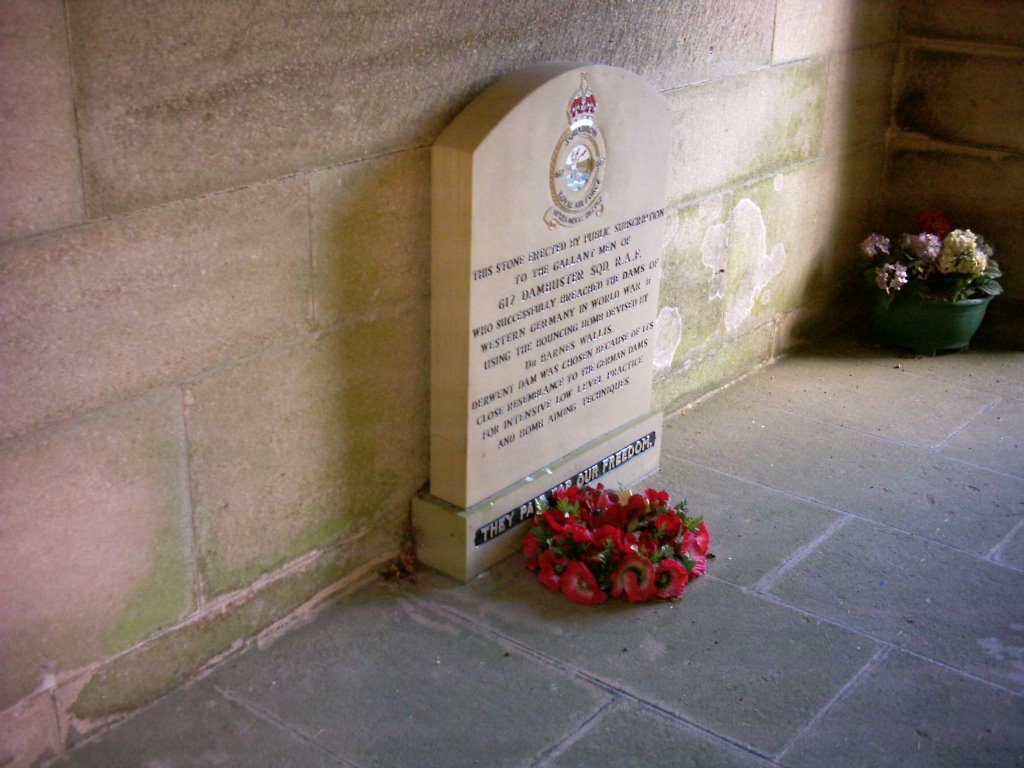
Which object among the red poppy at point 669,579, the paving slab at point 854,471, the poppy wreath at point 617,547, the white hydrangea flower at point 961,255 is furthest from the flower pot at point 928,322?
the red poppy at point 669,579

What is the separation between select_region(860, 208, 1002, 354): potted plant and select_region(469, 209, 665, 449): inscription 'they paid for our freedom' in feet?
5.66

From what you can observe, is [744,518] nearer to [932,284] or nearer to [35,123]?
[932,284]

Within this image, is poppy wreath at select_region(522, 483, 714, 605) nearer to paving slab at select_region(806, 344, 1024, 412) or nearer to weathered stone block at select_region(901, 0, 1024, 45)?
paving slab at select_region(806, 344, 1024, 412)

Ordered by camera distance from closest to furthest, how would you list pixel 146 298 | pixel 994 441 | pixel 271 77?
pixel 146 298
pixel 271 77
pixel 994 441

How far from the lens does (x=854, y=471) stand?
4.60m

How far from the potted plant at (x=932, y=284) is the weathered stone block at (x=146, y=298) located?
3153 mm

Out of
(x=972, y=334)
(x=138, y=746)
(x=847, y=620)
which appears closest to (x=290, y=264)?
(x=138, y=746)

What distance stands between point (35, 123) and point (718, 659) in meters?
2.19

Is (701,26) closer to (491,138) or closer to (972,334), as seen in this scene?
(491,138)

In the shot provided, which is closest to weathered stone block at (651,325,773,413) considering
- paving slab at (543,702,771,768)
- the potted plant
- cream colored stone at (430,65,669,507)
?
the potted plant

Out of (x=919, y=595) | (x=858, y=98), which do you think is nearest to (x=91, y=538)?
(x=919, y=595)

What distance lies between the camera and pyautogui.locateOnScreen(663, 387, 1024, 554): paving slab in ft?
14.0

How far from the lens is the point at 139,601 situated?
3154mm

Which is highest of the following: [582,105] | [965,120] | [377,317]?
[582,105]
